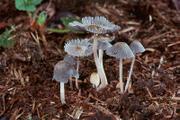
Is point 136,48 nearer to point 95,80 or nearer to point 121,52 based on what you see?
point 121,52

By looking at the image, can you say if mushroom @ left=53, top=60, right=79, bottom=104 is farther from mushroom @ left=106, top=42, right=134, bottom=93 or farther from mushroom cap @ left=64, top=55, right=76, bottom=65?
mushroom @ left=106, top=42, right=134, bottom=93

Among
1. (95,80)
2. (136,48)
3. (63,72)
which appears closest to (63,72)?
(63,72)

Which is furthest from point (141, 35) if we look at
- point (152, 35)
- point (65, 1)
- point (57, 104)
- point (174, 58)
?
point (57, 104)

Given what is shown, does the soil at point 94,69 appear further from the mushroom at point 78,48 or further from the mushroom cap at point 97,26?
the mushroom cap at point 97,26

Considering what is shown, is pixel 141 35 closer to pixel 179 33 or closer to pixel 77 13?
pixel 179 33

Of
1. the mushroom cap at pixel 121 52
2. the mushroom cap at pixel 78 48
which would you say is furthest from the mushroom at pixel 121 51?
the mushroom cap at pixel 78 48

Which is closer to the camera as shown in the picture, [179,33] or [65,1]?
[179,33]
